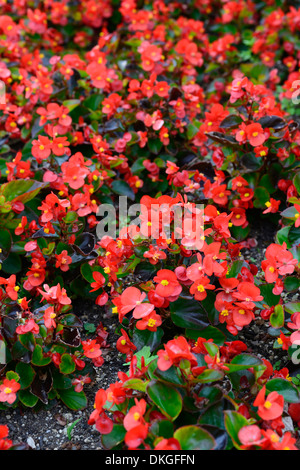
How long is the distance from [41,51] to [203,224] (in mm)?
2097

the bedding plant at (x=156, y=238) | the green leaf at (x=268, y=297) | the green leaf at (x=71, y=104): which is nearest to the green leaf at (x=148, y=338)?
the bedding plant at (x=156, y=238)

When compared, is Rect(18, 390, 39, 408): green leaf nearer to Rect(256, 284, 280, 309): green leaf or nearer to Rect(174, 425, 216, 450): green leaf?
Rect(174, 425, 216, 450): green leaf

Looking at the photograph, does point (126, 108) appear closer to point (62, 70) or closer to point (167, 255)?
point (62, 70)

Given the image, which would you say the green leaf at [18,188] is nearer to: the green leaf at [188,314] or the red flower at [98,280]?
the red flower at [98,280]

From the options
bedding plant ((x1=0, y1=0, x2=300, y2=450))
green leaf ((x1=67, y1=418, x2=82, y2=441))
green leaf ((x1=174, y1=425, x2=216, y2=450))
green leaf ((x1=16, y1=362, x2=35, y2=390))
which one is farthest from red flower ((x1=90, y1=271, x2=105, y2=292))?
green leaf ((x1=174, y1=425, x2=216, y2=450))

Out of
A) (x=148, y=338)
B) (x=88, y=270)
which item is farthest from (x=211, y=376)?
(x=88, y=270)

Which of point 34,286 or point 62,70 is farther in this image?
point 62,70

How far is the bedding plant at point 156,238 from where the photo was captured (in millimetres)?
1423

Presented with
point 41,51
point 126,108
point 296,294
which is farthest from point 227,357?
point 41,51

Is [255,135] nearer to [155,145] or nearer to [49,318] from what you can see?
[155,145]

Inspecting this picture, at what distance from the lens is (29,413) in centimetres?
175

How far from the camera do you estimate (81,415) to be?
1.74 m

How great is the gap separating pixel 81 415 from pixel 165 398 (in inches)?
18.6

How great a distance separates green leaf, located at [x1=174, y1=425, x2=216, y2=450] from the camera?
49.4 inches
